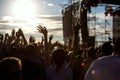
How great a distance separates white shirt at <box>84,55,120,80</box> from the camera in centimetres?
381

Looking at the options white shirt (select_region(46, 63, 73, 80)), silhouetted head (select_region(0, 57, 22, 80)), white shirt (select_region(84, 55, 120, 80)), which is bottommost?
white shirt (select_region(46, 63, 73, 80))

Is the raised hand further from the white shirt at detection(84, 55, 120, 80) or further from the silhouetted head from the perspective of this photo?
the silhouetted head

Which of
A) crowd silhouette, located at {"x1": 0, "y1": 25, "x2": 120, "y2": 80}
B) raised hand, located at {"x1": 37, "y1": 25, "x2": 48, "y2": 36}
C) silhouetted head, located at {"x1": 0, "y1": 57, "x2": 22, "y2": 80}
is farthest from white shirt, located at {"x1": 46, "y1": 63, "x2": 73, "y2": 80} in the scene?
silhouetted head, located at {"x1": 0, "y1": 57, "x2": 22, "y2": 80}

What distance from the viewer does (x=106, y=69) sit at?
12.6 ft

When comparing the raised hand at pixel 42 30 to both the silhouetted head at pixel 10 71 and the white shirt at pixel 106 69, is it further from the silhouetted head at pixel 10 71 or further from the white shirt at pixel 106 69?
the silhouetted head at pixel 10 71

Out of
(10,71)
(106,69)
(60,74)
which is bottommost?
(60,74)

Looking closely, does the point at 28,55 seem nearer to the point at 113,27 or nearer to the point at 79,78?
the point at 79,78

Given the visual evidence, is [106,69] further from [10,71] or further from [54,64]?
[54,64]

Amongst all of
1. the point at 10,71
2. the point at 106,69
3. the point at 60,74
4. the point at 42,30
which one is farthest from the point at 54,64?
the point at 10,71

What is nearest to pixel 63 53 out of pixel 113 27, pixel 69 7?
pixel 113 27

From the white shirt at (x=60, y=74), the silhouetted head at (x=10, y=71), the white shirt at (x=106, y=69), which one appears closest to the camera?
the silhouetted head at (x=10, y=71)

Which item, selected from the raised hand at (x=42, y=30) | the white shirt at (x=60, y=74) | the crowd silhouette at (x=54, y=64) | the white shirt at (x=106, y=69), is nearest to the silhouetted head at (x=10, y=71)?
the crowd silhouette at (x=54, y=64)

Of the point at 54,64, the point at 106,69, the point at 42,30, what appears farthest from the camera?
the point at 42,30

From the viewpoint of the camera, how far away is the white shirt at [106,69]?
381cm
